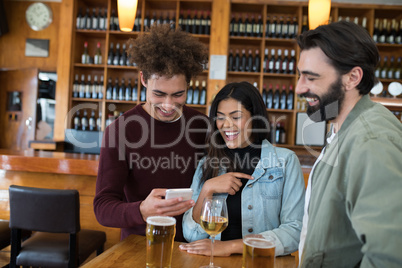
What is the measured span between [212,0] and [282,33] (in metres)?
1.09

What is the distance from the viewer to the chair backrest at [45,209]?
1.85 m

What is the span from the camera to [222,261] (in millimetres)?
→ 1169

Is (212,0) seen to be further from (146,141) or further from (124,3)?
(146,141)

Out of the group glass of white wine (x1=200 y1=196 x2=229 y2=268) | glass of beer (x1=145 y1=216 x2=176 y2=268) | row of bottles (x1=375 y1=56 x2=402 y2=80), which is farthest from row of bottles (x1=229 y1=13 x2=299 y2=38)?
glass of beer (x1=145 y1=216 x2=176 y2=268)

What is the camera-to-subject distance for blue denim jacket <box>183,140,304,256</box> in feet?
4.54

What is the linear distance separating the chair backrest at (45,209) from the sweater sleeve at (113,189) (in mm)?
464

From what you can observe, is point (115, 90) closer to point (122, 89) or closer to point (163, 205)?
point (122, 89)

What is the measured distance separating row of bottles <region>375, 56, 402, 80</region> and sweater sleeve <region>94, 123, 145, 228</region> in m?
4.41

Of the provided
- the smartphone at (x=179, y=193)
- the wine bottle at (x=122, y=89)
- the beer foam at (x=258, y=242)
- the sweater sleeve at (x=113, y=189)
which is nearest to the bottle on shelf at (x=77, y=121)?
the wine bottle at (x=122, y=89)

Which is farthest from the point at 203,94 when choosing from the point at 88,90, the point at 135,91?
the point at 88,90

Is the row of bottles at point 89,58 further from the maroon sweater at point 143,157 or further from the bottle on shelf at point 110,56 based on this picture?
the maroon sweater at point 143,157

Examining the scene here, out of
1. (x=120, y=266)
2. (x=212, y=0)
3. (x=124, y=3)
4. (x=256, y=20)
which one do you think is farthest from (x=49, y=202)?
(x=256, y=20)

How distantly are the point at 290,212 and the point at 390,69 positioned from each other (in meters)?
4.46

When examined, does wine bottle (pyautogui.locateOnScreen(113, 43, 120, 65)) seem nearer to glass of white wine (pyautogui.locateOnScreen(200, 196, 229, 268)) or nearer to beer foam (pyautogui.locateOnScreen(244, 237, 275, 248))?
glass of white wine (pyautogui.locateOnScreen(200, 196, 229, 268))
